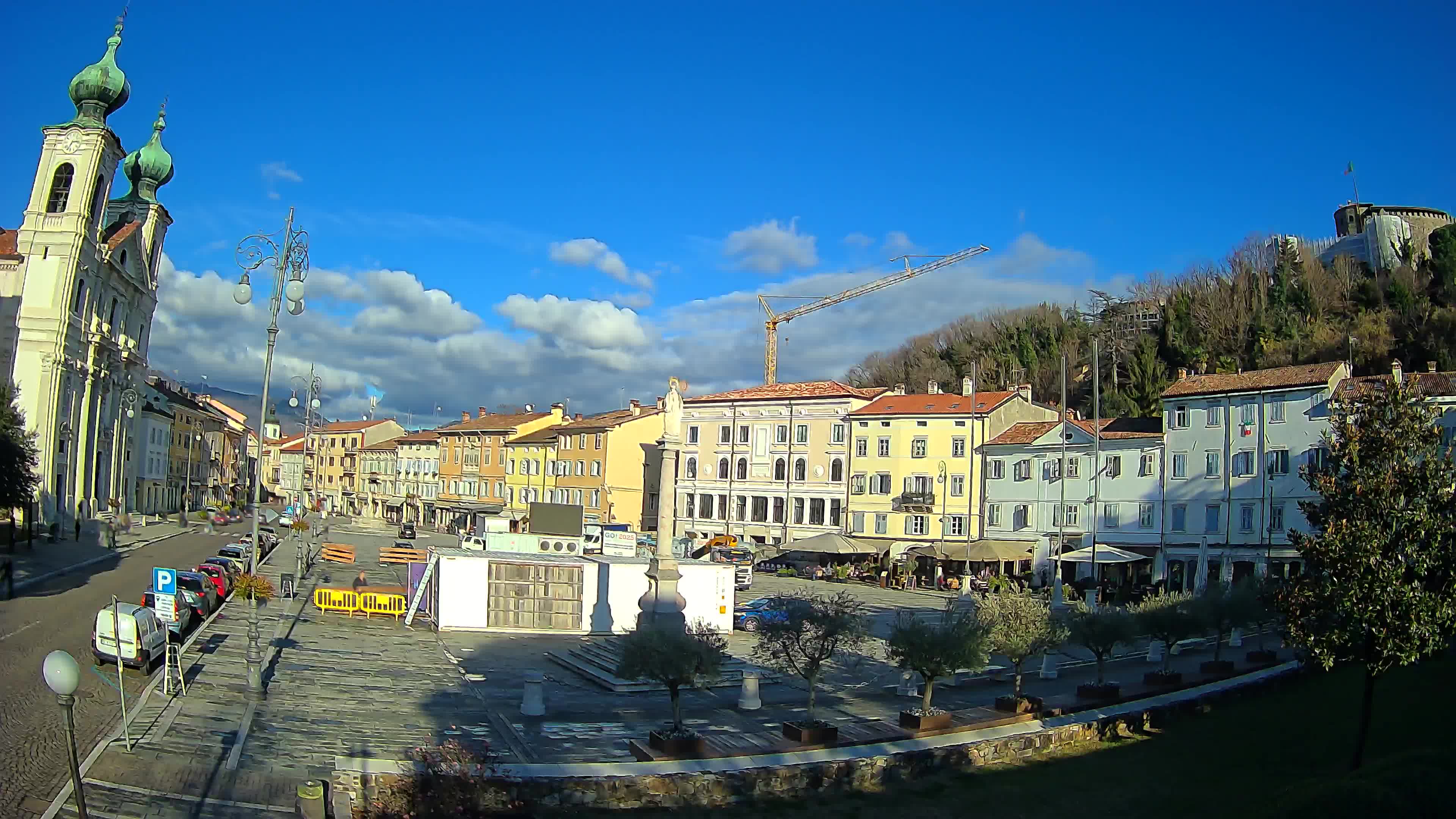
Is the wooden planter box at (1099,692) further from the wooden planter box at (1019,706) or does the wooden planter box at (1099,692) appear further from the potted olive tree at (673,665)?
the potted olive tree at (673,665)

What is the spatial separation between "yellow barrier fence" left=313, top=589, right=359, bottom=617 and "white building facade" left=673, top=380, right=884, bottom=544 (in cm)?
3393

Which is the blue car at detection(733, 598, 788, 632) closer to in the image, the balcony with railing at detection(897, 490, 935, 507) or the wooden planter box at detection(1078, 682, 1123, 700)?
the wooden planter box at detection(1078, 682, 1123, 700)

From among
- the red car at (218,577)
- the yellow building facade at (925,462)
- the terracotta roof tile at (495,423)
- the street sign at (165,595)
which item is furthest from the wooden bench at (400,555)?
the terracotta roof tile at (495,423)

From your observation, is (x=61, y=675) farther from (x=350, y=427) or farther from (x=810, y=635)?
(x=350, y=427)

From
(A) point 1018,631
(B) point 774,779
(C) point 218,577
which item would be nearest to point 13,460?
(C) point 218,577

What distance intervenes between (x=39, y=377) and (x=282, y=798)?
57.5 m

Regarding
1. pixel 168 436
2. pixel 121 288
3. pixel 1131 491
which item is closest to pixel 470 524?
pixel 168 436

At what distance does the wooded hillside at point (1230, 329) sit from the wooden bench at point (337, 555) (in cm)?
4067

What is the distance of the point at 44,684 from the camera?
19.2 meters

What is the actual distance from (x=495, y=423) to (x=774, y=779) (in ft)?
279

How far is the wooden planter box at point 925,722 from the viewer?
59.6ft

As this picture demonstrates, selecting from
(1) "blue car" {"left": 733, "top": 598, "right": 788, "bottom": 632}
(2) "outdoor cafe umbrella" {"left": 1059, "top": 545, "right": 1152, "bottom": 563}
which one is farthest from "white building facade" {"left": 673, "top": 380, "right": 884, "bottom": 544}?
(1) "blue car" {"left": 733, "top": 598, "right": 788, "bottom": 632}

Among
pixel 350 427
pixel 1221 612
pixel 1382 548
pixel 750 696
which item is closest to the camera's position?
pixel 1382 548

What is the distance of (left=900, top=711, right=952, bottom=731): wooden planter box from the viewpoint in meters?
18.2
